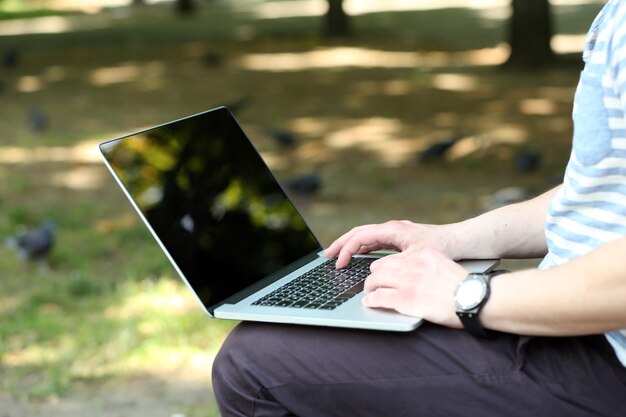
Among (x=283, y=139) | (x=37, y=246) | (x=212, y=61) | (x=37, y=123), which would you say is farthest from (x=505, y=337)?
(x=212, y=61)

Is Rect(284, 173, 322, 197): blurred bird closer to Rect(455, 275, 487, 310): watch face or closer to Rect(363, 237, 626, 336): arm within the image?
Rect(363, 237, 626, 336): arm

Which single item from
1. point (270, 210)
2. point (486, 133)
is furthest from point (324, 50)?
point (270, 210)

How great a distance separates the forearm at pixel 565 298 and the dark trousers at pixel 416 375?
0.07 m

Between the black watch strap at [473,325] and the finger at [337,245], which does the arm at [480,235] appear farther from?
the black watch strap at [473,325]

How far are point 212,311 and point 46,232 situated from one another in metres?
3.66

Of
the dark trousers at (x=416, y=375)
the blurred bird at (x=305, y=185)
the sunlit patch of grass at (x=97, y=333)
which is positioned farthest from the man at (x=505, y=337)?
the blurred bird at (x=305, y=185)

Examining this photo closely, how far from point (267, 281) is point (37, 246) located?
343 cm

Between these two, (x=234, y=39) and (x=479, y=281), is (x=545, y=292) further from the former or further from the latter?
(x=234, y=39)

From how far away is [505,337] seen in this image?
72.6 inches

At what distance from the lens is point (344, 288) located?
2.11 meters

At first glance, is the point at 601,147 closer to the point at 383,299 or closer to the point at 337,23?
the point at 383,299

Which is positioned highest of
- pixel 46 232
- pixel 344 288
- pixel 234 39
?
pixel 344 288

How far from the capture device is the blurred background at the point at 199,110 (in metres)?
4.29

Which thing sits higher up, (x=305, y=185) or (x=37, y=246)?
(x=37, y=246)
